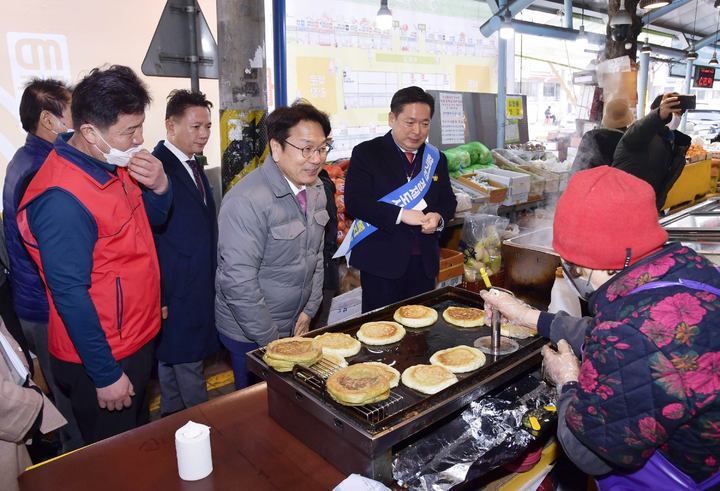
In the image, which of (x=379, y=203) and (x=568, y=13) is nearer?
(x=379, y=203)

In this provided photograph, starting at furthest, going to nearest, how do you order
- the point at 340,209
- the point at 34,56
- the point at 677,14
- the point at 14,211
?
the point at 677,14 < the point at 340,209 < the point at 34,56 < the point at 14,211

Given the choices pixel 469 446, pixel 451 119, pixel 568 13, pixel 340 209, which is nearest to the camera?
pixel 469 446

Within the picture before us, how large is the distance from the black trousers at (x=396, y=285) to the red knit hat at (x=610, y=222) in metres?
2.04

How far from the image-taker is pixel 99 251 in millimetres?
2135

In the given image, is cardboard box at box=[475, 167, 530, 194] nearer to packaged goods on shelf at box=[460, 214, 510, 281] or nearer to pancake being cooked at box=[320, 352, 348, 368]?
packaged goods on shelf at box=[460, 214, 510, 281]

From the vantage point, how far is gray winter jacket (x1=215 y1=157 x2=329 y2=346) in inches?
95.5

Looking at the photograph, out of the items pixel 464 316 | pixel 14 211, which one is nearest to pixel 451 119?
pixel 464 316

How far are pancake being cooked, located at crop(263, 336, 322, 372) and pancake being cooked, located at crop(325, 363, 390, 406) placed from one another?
130 mm

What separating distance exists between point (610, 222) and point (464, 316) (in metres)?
1.16

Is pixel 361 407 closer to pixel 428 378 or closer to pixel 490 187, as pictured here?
pixel 428 378

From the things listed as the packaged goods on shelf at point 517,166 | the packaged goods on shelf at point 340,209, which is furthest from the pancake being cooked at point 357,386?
the packaged goods on shelf at point 517,166

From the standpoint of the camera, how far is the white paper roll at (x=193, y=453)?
1534 millimetres

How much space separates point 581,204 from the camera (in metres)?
1.44

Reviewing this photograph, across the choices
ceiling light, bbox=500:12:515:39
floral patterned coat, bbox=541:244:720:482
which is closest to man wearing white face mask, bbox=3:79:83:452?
floral patterned coat, bbox=541:244:720:482
